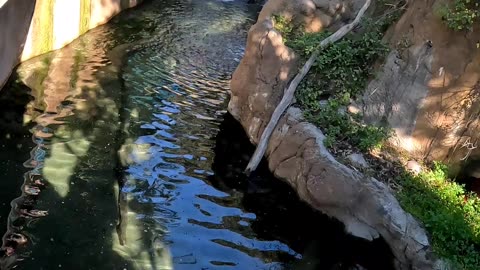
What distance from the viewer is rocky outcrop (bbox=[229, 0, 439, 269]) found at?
766cm

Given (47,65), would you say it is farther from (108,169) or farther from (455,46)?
(455,46)

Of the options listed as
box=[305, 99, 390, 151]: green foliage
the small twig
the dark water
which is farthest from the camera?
the small twig

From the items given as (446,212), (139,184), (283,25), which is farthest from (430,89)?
(139,184)

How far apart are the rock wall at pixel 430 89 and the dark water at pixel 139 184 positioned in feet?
7.54

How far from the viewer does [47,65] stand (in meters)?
12.9

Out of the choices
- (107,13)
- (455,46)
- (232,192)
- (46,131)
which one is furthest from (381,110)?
(107,13)

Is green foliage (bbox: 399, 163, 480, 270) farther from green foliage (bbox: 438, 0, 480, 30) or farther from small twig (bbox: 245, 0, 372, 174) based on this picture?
small twig (bbox: 245, 0, 372, 174)

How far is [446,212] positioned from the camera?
7844 millimetres

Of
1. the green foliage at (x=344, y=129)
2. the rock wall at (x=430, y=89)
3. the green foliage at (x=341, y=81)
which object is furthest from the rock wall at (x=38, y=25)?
the rock wall at (x=430, y=89)

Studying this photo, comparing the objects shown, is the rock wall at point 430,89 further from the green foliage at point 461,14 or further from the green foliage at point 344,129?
the green foliage at point 344,129

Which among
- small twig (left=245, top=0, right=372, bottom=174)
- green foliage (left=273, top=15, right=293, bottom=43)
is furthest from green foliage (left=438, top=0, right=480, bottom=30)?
green foliage (left=273, top=15, right=293, bottom=43)

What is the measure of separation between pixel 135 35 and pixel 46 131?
7.69 meters

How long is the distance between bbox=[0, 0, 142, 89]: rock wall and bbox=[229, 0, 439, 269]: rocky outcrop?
4.76 metres

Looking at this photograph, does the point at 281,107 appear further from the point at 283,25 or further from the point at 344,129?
the point at 283,25
